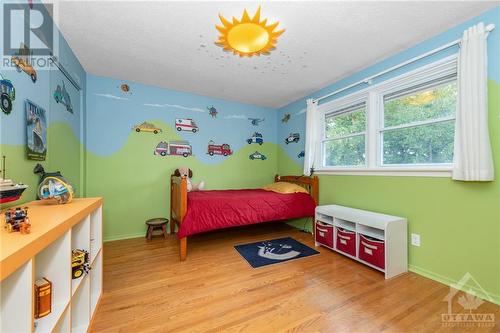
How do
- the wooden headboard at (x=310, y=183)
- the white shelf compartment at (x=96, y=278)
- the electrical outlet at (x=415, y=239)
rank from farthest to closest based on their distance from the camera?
the wooden headboard at (x=310, y=183), the electrical outlet at (x=415, y=239), the white shelf compartment at (x=96, y=278)

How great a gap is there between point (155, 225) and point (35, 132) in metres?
1.87

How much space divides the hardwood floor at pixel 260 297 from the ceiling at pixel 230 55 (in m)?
2.36

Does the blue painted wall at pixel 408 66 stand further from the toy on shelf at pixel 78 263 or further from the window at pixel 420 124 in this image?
the toy on shelf at pixel 78 263

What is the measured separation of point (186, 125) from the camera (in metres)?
3.59

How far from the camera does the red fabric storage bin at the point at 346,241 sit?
2375 mm

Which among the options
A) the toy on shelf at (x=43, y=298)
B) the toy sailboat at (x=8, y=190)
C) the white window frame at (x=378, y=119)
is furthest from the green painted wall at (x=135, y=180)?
the toy on shelf at (x=43, y=298)

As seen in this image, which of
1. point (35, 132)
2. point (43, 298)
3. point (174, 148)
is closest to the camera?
point (43, 298)

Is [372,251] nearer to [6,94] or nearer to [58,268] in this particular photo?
[58,268]

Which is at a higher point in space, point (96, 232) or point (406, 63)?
point (406, 63)

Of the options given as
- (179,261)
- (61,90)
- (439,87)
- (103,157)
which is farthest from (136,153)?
(439,87)

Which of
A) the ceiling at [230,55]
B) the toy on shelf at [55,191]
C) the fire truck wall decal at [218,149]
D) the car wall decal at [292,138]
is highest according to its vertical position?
the ceiling at [230,55]

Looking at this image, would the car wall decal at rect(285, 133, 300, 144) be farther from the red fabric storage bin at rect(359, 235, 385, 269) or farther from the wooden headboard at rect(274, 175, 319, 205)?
the red fabric storage bin at rect(359, 235, 385, 269)

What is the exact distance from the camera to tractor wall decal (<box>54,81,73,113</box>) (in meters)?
2.04

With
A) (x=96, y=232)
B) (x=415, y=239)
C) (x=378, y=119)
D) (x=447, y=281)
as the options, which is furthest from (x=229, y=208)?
(x=447, y=281)
